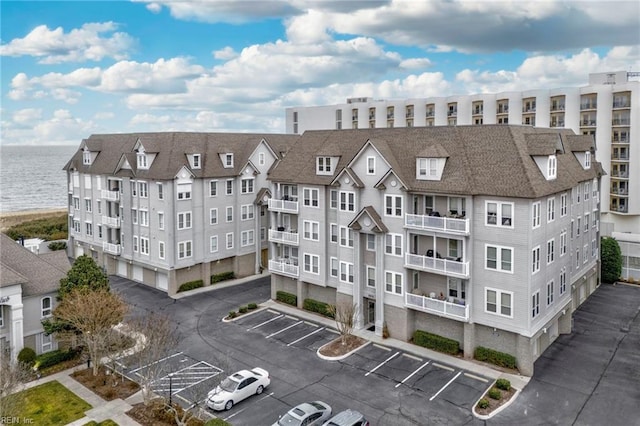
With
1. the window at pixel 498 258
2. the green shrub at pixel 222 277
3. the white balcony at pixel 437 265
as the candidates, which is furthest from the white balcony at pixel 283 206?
A: the window at pixel 498 258

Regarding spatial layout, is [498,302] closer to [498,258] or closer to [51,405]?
[498,258]

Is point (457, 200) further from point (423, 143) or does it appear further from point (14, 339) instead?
point (14, 339)

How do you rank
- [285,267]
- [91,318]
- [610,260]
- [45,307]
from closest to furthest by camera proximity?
[91,318] < [45,307] < [285,267] < [610,260]

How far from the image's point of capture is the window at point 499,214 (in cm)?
3023

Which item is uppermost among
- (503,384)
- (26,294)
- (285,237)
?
(285,237)

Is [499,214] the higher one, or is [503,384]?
[499,214]

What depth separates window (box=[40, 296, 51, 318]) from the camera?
32969mm

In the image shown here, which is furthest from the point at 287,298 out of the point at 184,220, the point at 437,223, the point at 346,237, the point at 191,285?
the point at 437,223

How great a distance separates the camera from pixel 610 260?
49031 millimetres

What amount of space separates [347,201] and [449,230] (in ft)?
29.8

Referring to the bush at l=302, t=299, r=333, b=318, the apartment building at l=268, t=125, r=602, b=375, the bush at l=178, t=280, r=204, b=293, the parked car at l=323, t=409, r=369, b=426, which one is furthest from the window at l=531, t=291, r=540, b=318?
the bush at l=178, t=280, r=204, b=293

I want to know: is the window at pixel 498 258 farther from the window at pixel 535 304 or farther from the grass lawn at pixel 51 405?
the grass lawn at pixel 51 405

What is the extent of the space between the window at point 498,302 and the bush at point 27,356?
2988 cm

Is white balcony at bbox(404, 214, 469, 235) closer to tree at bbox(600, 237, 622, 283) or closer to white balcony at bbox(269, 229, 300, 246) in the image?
white balcony at bbox(269, 229, 300, 246)
